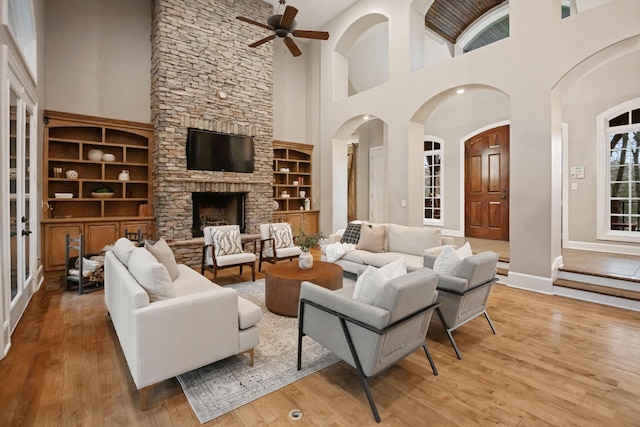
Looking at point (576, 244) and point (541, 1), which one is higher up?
point (541, 1)

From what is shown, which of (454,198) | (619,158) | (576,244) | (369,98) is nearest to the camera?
(619,158)

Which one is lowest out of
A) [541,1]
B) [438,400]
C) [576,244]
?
[438,400]

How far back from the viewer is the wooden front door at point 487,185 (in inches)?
283

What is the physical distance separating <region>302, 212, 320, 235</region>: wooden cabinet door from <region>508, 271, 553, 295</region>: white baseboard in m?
4.82

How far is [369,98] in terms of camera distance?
22.1 feet

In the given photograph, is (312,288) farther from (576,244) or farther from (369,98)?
(576,244)

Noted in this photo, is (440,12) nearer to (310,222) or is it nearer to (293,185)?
(293,185)

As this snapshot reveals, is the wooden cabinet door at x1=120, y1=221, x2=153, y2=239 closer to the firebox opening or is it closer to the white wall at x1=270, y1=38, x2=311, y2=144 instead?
the firebox opening

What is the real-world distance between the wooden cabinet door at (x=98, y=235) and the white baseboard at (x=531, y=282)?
649 cm

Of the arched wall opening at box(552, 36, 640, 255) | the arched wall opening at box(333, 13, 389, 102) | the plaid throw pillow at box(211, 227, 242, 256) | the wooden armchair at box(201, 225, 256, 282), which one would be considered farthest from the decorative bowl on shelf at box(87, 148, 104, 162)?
the arched wall opening at box(552, 36, 640, 255)

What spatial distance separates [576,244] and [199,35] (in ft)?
27.5

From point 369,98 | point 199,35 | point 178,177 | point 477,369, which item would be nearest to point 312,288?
point 477,369

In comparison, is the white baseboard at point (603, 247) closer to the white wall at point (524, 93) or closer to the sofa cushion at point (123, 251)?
the white wall at point (524, 93)

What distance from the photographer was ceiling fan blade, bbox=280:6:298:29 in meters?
3.94
